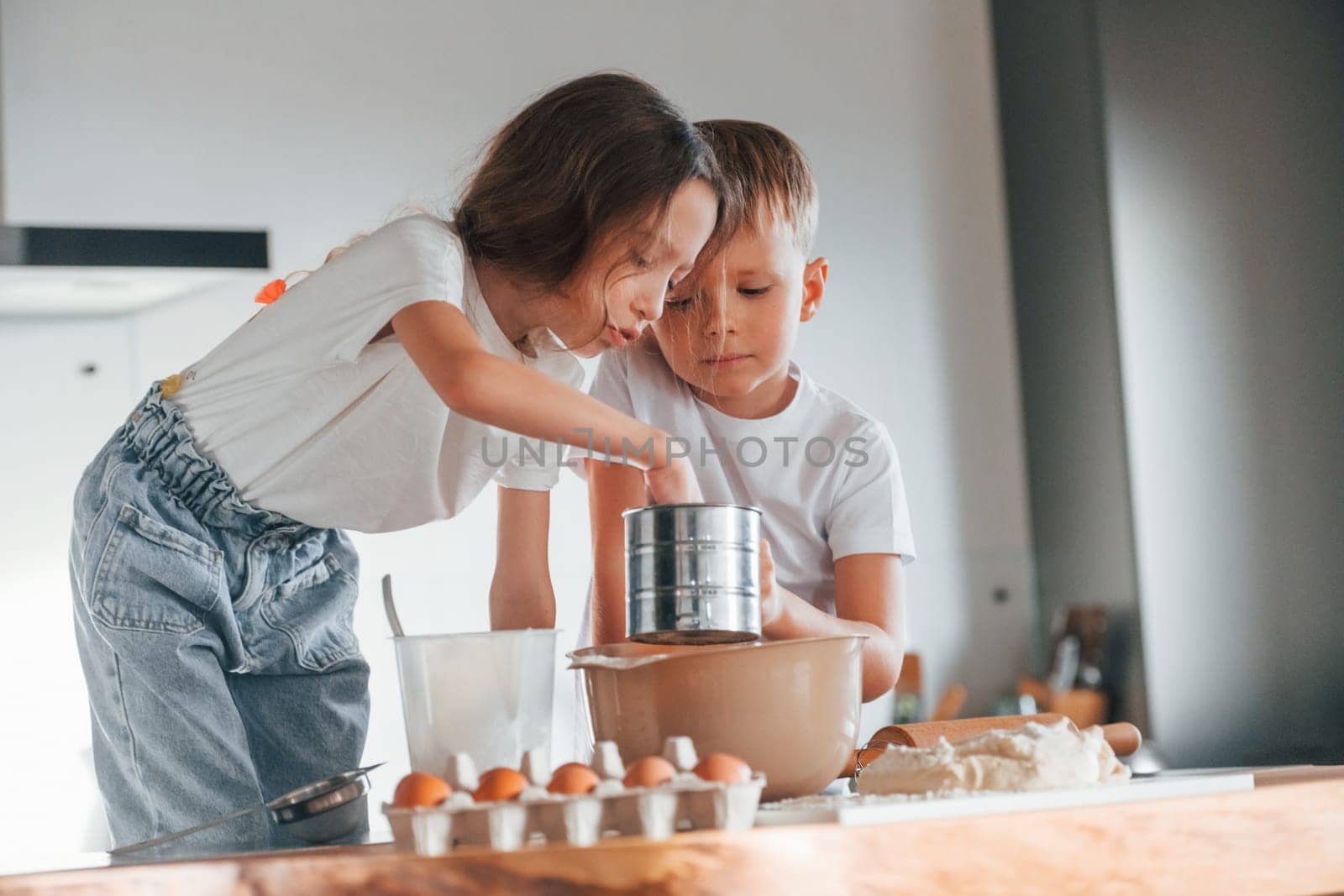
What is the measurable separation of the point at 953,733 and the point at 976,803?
293 millimetres

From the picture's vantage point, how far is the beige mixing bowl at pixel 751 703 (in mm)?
698

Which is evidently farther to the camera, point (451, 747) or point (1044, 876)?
point (451, 747)

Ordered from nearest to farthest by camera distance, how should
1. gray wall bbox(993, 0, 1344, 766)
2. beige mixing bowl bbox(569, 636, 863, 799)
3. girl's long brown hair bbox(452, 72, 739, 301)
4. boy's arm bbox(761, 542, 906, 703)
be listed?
1. beige mixing bowl bbox(569, 636, 863, 799)
2. boy's arm bbox(761, 542, 906, 703)
3. girl's long brown hair bbox(452, 72, 739, 301)
4. gray wall bbox(993, 0, 1344, 766)

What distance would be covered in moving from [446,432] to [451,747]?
A: 1.78 ft

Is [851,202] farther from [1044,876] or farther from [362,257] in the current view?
[1044,876]

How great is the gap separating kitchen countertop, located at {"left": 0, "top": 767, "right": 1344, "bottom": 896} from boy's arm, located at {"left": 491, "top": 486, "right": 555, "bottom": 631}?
57cm

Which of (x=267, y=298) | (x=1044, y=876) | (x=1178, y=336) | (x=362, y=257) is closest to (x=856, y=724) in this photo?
(x=1044, y=876)

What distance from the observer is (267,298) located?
4.24 ft

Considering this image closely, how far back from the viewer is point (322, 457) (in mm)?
1118

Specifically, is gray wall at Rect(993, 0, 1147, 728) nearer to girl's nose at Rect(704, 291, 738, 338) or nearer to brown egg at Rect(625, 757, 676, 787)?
girl's nose at Rect(704, 291, 738, 338)

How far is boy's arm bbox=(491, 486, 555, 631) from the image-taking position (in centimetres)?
119

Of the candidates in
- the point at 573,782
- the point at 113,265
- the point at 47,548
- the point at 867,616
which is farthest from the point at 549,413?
the point at 47,548

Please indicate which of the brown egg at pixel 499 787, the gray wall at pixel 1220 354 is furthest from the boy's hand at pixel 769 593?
the gray wall at pixel 1220 354

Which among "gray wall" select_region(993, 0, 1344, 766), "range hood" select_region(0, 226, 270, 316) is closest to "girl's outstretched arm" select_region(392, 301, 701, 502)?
"range hood" select_region(0, 226, 270, 316)
